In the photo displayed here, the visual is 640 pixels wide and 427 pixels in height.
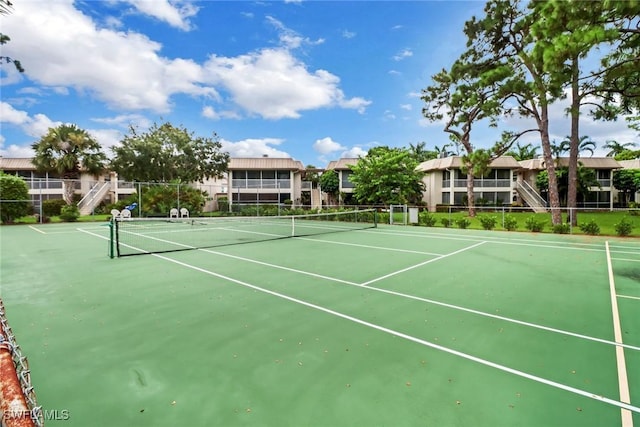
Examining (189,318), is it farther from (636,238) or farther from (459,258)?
(636,238)

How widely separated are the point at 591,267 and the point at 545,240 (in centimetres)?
573

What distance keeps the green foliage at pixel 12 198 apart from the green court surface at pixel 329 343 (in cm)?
1547

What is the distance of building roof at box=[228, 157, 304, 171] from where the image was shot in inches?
1398

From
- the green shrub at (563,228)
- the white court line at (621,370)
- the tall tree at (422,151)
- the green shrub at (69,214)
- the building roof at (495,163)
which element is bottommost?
the white court line at (621,370)

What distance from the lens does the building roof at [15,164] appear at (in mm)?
34781

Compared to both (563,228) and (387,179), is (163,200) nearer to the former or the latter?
(387,179)

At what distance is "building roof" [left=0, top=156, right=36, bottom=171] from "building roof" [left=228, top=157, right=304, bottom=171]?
21398mm

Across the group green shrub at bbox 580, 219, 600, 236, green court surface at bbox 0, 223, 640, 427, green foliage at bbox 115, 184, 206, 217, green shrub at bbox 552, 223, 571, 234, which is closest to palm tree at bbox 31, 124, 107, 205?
green foliage at bbox 115, 184, 206, 217

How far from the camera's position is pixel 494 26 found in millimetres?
20453

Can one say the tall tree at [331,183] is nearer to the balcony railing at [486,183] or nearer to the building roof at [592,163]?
the balcony railing at [486,183]

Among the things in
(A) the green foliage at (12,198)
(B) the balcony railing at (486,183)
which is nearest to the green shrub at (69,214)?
(A) the green foliage at (12,198)

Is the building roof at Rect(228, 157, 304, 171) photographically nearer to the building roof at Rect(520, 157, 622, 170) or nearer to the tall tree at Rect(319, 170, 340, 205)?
the tall tree at Rect(319, 170, 340, 205)

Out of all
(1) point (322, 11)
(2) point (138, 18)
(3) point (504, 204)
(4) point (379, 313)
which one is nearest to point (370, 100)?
(1) point (322, 11)

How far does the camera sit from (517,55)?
20328 mm
